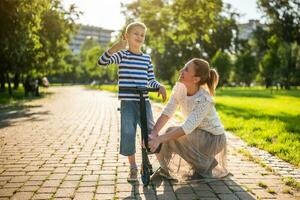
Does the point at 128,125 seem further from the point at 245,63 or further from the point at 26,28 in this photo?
the point at 245,63

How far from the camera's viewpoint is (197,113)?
16.0ft

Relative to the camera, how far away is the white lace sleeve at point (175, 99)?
5.06 m

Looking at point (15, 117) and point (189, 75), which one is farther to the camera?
point (15, 117)

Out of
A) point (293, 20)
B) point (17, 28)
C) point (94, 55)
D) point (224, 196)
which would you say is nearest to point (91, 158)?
point (224, 196)

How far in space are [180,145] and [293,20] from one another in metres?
45.8

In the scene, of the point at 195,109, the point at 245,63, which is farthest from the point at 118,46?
the point at 245,63

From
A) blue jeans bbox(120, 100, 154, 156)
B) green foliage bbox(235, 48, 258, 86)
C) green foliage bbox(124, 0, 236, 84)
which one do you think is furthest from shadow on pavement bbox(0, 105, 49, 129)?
green foliage bbox(235, 48, 258, 86)

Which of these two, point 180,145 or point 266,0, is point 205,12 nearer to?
point 180,145

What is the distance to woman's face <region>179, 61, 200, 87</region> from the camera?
5.00m

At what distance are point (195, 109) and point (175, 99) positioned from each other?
35cm

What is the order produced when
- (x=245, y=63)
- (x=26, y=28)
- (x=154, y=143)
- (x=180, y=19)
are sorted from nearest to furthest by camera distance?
1. (x=154, y=143)
2. (x=26, y=28)
3. (x=180, y=19)
4. (x=245, y=63)

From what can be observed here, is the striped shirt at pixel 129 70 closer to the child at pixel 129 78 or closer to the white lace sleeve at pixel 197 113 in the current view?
the child at pixel 129 78

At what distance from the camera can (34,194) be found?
15.2 ft

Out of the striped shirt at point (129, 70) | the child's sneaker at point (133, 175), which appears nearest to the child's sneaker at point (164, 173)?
the child's sneaker at point (133, 175)
